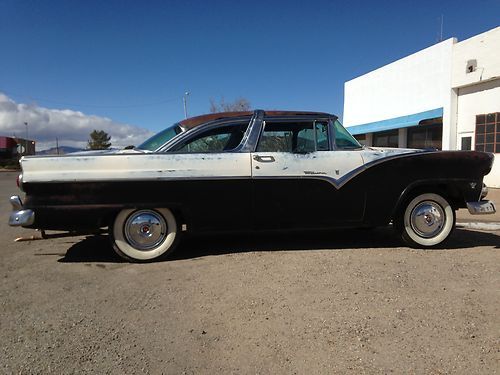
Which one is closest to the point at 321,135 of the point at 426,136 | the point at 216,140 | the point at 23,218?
the point at 216,140

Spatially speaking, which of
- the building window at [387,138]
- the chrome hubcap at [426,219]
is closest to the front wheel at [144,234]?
the chrome hubcap at [426,219]

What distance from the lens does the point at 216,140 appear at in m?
5.33

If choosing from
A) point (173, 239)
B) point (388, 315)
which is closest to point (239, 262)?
point (173, 239)

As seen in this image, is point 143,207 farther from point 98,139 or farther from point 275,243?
point 98,139

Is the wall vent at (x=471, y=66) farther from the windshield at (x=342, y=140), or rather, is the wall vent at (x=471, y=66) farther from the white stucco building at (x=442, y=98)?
the windshield at (x=342, y=140)

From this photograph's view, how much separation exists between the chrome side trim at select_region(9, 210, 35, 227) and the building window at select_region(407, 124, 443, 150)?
1610 cm

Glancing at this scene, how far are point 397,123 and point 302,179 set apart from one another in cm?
1570

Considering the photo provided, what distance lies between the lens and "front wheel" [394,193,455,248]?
5.71 meters

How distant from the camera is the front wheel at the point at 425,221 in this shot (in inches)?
225

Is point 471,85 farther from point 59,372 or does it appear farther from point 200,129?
point 59,372

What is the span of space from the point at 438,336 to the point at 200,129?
335 cm

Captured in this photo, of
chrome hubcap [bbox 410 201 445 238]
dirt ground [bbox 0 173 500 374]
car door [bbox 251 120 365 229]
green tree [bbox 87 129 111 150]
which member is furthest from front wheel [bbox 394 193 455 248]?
green tree [bbox 87 129 111 150]

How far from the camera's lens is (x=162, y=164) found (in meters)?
5.05

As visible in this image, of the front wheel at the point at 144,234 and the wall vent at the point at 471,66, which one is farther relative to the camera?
the wall vent at the point at 471,66
